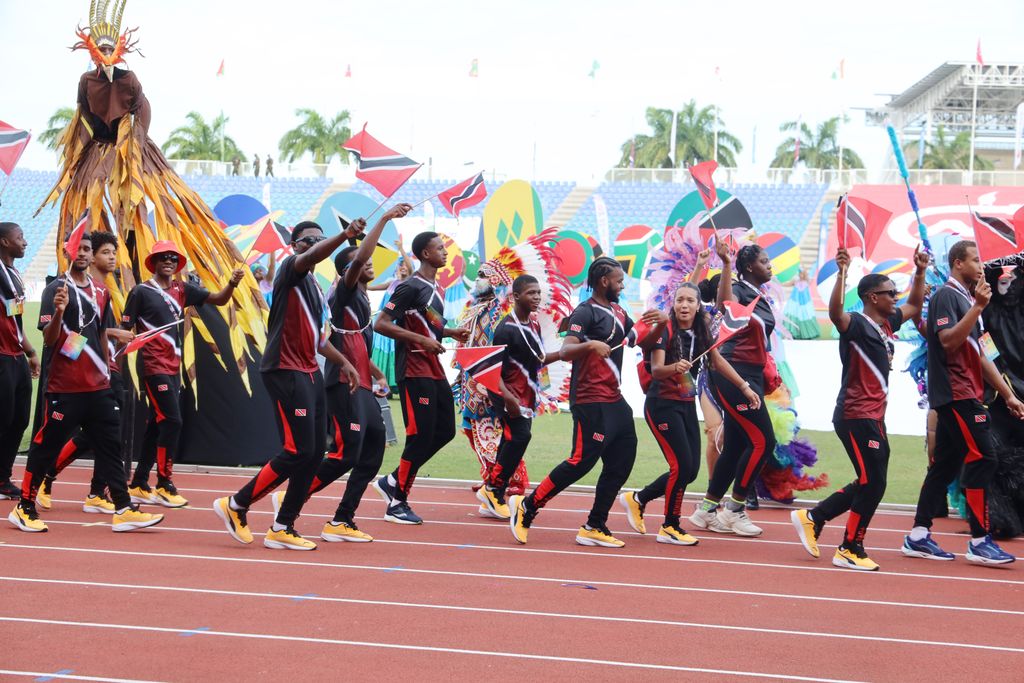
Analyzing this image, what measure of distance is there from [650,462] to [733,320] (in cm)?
437

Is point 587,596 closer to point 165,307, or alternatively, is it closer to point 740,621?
point 740,621

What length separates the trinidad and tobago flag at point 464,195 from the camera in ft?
35.4

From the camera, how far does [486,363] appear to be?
823 centimetres

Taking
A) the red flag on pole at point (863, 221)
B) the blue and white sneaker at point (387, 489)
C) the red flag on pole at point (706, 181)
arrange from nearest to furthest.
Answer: the red flag on pole at point (863, 221), the blue and white sneaker at point (387, 489), the red flag on pole at point (706, 181)

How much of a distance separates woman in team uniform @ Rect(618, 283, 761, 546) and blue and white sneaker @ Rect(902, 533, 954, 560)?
129cm

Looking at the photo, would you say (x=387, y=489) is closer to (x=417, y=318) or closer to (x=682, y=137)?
(x=417, y=318)

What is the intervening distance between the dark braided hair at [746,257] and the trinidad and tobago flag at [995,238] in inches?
54.9

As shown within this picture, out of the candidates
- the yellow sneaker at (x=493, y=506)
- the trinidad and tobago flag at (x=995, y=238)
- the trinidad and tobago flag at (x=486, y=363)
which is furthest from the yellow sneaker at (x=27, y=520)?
the trinidad and tobago flag at (x=995, y=238)

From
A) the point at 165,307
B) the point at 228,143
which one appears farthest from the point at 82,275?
the point at 228,143

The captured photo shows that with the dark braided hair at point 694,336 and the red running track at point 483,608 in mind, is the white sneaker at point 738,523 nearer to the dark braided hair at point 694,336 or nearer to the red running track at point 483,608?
the red running track at point 483,608

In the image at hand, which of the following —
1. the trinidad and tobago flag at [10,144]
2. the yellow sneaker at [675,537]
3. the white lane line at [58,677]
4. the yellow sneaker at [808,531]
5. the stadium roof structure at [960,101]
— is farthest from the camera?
the stadium roof structure at [960,101]

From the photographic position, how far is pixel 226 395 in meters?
11.1

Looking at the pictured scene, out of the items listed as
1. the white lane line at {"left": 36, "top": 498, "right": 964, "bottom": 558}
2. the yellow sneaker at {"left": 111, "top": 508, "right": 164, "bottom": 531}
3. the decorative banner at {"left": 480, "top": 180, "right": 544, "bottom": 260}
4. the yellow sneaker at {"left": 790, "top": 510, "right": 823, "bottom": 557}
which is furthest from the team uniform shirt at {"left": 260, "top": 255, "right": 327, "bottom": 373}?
the decorative banner at {"left": 480, "top": 180, "right": 544, "bottom": 260}

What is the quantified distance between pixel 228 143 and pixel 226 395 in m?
54.1
